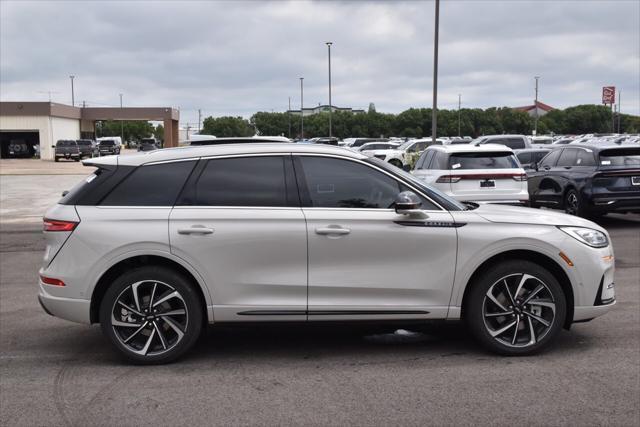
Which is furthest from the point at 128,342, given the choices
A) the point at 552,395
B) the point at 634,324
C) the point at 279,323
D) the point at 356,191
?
the point at 634,324

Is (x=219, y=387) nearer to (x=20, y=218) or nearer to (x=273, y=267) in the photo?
(x=273, y=267)

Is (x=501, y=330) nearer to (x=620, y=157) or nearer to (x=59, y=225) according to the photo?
(x=59, y=225)

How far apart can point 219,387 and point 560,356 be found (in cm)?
270

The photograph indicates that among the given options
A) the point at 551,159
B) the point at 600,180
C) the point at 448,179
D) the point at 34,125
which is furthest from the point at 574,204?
the point at 34,125

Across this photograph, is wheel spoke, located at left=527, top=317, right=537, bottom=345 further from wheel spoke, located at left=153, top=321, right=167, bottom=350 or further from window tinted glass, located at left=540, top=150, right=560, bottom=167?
window tinted glass, located at left=540, top=150, right=560, bottom=167

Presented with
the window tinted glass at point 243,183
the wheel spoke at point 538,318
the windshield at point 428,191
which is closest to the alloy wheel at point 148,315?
the window tinted glass at point 243,183

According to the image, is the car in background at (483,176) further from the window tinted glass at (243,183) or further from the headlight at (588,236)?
the window tinted glass at (243,183)

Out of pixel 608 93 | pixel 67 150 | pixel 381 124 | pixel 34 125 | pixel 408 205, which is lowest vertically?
pixel 67 150

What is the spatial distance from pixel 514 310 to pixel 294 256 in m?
1.77

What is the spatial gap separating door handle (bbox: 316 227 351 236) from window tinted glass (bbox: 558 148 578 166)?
10636mm

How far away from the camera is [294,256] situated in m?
5.21

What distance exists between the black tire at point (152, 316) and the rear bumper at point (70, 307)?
0.13 m

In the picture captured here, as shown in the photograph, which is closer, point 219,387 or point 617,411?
point 617,411

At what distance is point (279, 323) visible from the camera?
17.3 ft
